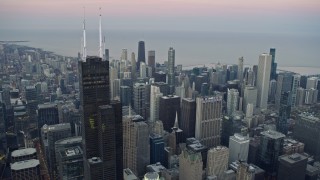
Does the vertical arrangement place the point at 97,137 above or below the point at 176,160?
above

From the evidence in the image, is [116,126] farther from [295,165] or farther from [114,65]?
[114,65]

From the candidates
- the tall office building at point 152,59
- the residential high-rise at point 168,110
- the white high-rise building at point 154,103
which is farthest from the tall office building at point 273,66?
the tall office building at point 152,59

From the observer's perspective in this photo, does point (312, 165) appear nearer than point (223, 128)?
Yes

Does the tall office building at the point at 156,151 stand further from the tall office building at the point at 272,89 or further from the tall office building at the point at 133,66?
the tall office building at the point at 133,66

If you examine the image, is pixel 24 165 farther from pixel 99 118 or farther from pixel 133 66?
pixel 133 66

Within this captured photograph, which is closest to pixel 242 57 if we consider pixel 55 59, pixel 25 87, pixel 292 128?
pixel 292 128
